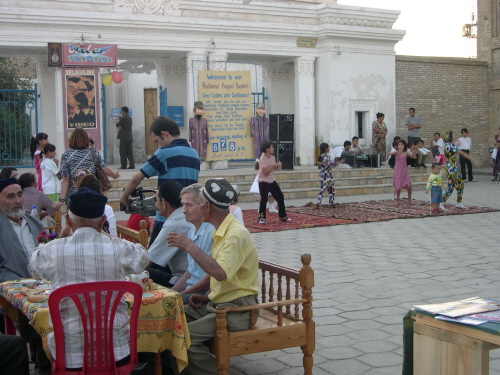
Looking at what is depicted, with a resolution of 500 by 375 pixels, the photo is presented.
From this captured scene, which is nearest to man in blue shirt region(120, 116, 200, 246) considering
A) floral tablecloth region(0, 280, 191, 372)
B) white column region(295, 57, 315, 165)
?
floral tablecloth region(0, 280, 191, 372)

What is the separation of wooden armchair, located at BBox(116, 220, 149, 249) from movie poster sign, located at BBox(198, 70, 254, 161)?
1054 centimetres

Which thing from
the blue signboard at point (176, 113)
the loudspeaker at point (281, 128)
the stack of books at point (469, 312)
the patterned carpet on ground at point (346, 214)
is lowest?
the patterned carpet on ground at point (346, 214)

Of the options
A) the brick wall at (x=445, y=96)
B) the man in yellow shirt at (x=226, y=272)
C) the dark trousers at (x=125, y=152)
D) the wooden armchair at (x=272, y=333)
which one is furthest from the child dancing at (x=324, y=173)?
the brick wall at (x=445, y=96)

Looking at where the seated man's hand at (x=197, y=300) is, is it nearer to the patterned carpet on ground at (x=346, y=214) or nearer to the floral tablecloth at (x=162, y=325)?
the floral tablecloth at (x=162, y=325)

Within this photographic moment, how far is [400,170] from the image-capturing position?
13734 millimetres

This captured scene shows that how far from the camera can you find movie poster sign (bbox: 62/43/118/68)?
48.3ft

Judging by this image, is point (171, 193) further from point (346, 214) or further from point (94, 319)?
point (346, 214)

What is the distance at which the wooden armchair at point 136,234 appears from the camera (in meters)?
4.71

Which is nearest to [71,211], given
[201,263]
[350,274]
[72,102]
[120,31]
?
[201,263]

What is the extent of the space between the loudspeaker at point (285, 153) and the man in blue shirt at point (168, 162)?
36.9ft

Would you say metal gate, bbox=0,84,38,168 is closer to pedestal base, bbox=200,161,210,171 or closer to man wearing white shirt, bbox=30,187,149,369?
pedestal base, bbox=200,161,210,171

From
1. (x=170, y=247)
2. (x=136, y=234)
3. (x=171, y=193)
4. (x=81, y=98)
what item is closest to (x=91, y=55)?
(x=81, y=98)

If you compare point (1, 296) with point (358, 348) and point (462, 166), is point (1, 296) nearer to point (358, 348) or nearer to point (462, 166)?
point (358, 348)

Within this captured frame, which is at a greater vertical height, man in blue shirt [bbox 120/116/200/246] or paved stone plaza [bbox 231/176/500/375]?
man in blue shirt [bbox 120/116/200/246]
